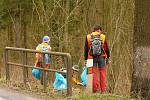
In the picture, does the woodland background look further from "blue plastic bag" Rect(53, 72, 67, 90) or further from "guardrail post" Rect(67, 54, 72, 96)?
"guardrail post" Rect(67, 54, 72, 96)

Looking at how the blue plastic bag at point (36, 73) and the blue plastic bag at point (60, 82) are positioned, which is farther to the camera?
the blue plastic bag at point (36, 73)

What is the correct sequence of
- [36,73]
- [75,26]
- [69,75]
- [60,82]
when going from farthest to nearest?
1. [75,26]
2. [36,73]
3. [60,82]
4. [69,75]

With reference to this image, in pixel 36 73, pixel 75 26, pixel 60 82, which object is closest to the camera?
pixel 60 82

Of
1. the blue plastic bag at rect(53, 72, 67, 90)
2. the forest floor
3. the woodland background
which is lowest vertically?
the forest floor

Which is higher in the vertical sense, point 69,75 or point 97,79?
point 69,75

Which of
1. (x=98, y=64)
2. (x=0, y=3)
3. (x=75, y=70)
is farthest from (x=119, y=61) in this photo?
(x=0, y=3)

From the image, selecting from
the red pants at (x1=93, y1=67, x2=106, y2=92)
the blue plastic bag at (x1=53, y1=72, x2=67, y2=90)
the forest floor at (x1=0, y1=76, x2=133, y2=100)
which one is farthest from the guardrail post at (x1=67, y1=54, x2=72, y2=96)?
the red pants at (x1=93, y1=67, x2=106, y2=92)

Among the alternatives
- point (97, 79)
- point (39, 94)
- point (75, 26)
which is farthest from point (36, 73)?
point (75, 26)

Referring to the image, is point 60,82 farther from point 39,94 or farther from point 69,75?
point 69,75

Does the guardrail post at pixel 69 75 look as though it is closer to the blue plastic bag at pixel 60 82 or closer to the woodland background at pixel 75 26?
the blue plastic bag at pixel 60 82

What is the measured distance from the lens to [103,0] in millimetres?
20000

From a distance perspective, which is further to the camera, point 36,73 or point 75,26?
point 75,26

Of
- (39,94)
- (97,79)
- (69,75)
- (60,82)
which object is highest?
(69,75)

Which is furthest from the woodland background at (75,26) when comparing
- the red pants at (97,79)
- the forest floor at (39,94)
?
the forest floor at (39,94)
